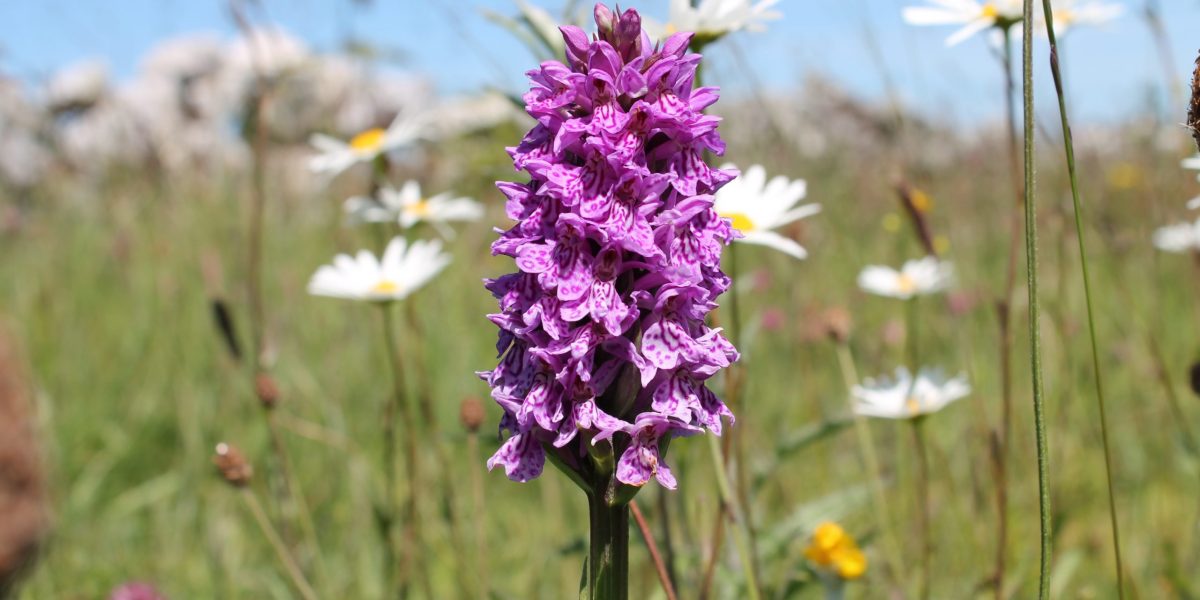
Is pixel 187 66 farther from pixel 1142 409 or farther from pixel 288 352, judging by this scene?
pixel 1142 409

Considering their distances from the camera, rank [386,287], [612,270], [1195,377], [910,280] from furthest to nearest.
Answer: [910,280]
[386,287]
[1195,377]
[612,270]

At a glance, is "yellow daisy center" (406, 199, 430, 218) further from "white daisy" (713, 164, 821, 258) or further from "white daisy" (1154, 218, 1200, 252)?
"white daisy" (1154, 218, 1200, 252)

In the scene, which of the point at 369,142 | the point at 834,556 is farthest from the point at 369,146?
the point at 834,556

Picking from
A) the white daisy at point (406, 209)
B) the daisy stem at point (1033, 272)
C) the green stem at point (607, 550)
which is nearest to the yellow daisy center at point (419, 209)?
the white daisy at point (406, 209)

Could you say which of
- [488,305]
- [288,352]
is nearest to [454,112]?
[488,305]

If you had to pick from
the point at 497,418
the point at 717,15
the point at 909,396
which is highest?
the point at 717,15

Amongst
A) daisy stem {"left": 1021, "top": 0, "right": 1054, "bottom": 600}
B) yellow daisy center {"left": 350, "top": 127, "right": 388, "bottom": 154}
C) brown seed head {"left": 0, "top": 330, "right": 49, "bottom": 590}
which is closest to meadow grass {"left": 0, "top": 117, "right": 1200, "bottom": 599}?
yellow daisy center {"left": 350, "top": 127, "right": 388, "bottom": 154}

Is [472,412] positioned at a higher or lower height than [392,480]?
higher

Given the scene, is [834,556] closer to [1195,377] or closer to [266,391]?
[1195,377]
